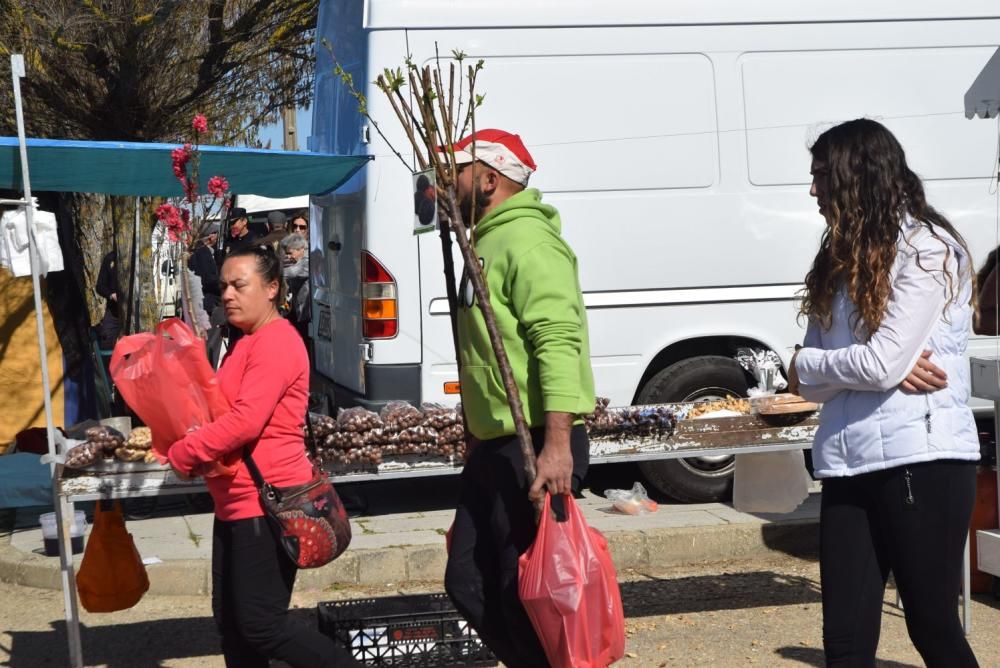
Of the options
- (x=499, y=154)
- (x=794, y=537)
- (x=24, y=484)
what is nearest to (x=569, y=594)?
(x=499, y=154)

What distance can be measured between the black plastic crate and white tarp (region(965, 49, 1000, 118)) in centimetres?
270

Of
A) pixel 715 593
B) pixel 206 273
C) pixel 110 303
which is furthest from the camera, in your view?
pixel 110 303

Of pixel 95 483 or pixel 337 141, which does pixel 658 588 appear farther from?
pixel 337 141

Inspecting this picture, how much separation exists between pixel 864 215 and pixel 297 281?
24.3 ft

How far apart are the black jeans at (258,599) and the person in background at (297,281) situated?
6166mm

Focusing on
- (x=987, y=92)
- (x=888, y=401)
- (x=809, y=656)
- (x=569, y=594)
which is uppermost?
(x=987, y=92)

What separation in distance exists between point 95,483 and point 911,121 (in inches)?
201

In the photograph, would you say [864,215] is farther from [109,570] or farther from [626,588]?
[626,588]

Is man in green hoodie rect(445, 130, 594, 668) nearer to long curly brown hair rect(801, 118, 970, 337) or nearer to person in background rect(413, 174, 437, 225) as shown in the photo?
person in background rect(413, 174, 437, 225)

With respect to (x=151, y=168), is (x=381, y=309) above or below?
below

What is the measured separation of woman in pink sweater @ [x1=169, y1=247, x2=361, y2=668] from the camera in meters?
3.73

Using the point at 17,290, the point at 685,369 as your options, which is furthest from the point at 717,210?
the point at 17,290

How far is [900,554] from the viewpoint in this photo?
3188 mm

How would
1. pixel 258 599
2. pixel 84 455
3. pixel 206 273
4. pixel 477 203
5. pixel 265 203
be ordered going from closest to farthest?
pixel 477 203, pixel 258 599, pixel 84 455, pixel 206 273, pixel 265 203
